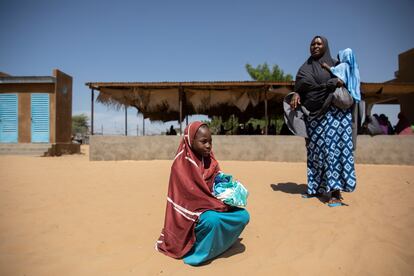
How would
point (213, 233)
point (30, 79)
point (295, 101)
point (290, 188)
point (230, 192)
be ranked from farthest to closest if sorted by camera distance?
point (30, 79) < point (290, 188) < point (295, 101) < point (230, 192) < point (213, 233)

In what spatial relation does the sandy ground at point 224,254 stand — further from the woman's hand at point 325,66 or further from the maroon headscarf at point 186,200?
the woman's hand at point 325,66

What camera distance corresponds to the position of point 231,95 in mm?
11484

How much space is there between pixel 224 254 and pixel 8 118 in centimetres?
1619

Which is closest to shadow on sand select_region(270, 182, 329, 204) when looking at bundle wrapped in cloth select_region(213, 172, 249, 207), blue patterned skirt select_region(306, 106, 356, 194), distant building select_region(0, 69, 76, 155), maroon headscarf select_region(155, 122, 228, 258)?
blue patterned skirt select_region(306, 106, 356, 194)

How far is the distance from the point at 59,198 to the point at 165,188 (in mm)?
1741

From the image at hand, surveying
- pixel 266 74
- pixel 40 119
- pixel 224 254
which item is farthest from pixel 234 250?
pixel 266 74

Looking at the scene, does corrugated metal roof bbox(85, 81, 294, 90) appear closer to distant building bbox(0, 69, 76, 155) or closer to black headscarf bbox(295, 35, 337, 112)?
distant building bbox(0, 69, 76, 155)

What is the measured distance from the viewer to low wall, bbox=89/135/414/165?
900cm

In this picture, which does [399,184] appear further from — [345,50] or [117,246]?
[117,246]

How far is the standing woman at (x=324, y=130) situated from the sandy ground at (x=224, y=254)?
31cm

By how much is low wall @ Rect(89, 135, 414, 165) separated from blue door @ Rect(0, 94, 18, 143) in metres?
7.42

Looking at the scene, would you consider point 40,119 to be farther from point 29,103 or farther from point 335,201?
point 335,201

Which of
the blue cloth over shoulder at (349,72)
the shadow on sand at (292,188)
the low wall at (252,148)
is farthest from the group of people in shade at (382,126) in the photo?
the blue cloth over shoulder at (349,72)

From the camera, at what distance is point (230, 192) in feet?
7.43
